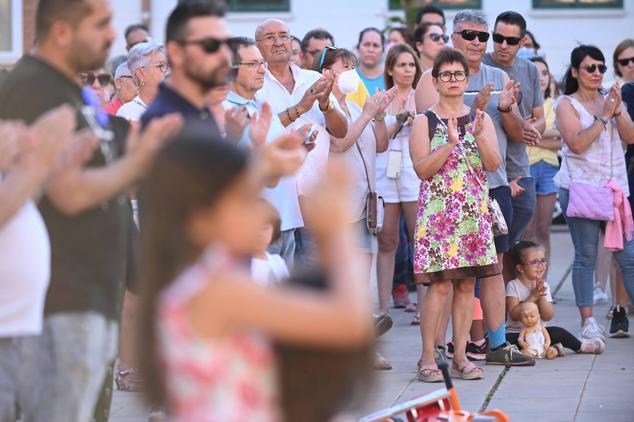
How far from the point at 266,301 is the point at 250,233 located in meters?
0.21

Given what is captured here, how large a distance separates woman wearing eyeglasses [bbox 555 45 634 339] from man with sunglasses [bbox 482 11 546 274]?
0.71ft

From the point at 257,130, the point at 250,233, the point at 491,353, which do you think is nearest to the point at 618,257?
the point at 491,353

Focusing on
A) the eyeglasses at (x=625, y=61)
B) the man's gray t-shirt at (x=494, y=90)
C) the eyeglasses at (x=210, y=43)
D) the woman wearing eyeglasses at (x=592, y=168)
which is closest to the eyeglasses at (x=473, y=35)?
the man's gray t-shirt at (x=494, y=90)

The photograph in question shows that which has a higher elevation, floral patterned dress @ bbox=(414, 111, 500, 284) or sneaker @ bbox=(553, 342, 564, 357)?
floral patterned dress @ bbox=(414, 111, 500, 284)

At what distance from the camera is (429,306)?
8.07 metres

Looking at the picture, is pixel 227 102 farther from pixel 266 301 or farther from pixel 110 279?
pixel 266 301

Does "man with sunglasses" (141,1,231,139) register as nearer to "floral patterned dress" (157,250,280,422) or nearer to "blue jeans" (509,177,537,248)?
"floral patterned dress" (157,250,280,422)

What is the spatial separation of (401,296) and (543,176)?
172 cm

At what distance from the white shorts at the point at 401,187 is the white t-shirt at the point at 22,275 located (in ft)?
18.6

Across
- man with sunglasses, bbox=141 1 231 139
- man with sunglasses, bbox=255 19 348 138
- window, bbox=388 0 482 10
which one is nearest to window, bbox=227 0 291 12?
window, bbox=388 0 482 10

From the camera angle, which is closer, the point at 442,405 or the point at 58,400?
the point at 58,400

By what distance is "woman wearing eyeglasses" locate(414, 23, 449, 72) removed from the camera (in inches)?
444

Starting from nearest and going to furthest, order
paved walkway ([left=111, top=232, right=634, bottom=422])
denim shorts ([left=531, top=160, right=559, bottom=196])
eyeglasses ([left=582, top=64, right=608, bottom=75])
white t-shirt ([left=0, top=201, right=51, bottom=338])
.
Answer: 1. white t-shirt ([left=0, top=201, right=51, bottom=338])
2. paved walkway ([left=111, top=232, right=634, bottom=422])
3. eyeglasses ([left=582, top=64, right=608, bottom=75])
4. denim shorts ([left=531, top=160, right=559, bottom=196])

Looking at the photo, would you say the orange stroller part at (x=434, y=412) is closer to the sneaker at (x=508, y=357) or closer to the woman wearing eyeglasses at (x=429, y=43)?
the sneaker at (x=508, y=357)
